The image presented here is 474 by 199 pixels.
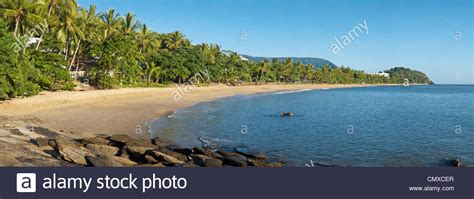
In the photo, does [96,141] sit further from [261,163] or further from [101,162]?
[261,163]

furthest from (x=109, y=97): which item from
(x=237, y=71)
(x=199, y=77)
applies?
(x=237, y=71)

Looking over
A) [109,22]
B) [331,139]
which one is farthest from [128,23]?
[331,139]

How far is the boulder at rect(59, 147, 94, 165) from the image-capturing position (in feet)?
37.9

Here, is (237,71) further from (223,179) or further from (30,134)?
(223,179)

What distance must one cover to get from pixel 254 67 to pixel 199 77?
31959 millimetres

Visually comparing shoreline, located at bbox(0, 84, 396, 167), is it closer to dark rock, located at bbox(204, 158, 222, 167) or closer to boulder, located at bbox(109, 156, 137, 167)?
boulder, located at bbox(109, 156, 137, 167)

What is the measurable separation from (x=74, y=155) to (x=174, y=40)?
74.1 metres

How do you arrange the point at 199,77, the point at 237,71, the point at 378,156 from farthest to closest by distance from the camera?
the point at 237,71, the point at 199,77, the point at 378,156

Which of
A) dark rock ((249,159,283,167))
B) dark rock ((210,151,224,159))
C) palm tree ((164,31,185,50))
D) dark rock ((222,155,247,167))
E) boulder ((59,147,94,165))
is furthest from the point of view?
palm tree ((164,31,185,50))

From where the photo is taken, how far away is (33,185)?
7.56 metres

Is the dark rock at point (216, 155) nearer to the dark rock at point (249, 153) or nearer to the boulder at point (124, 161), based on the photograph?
the dark rock at point (249, 153)

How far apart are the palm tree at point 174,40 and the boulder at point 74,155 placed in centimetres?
7099

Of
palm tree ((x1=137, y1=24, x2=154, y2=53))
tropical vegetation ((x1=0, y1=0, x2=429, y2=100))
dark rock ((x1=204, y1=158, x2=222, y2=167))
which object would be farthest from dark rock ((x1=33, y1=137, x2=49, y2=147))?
palm tree ((x1=137, y1=24, x2=154, y2=53))

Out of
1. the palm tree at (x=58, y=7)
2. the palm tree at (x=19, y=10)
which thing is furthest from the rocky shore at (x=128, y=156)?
the palm tree at (x=58, y=7)
